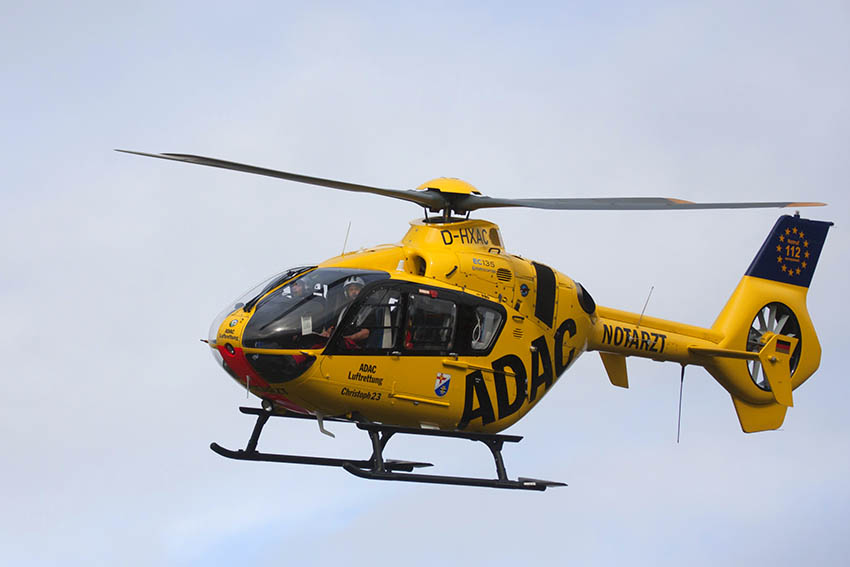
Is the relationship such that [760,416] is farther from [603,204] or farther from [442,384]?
[442,384]

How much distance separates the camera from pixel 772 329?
1995 cm

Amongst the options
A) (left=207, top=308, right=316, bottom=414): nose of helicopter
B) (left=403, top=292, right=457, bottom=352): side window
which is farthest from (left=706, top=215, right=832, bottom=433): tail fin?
(left=207, top=308, right=316, bottom=414): nose of helicopter

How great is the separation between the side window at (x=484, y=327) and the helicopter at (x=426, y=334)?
0.07ft

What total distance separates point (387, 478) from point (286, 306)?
7.97ft

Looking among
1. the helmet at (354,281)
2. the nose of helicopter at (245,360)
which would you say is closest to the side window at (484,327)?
the helmet at (354,281)

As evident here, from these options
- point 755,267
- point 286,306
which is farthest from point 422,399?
point 755,267

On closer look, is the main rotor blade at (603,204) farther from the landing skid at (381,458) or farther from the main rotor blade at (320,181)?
the landing skid at (381,458)

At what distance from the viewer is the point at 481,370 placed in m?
15.6

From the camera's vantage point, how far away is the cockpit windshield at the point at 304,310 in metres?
14.1

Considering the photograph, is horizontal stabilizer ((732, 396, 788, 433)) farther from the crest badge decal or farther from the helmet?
the helmet

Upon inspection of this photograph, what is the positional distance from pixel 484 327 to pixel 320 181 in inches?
111

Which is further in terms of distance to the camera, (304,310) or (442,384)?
(442,384)

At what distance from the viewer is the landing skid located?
14.9m

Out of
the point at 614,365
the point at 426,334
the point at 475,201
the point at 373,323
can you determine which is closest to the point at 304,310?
the point at 373,323
